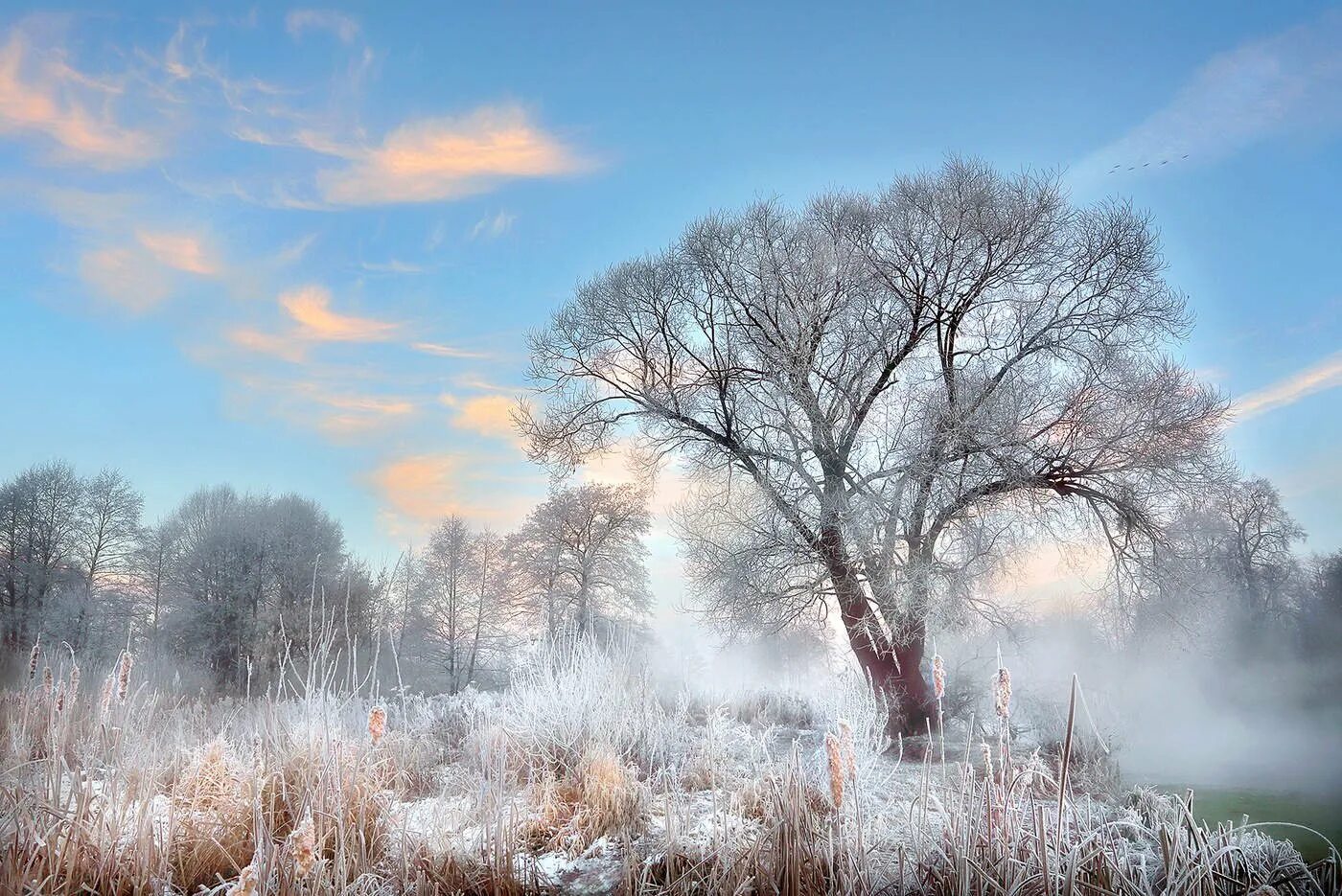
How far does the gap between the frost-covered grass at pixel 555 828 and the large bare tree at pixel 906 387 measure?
488 cm

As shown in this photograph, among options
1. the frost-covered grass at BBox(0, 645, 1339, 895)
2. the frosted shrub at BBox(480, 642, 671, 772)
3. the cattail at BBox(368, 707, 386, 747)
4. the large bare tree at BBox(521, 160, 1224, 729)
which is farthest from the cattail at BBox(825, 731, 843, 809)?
the large bare tree at BBox(521, 160, 1224, 729)

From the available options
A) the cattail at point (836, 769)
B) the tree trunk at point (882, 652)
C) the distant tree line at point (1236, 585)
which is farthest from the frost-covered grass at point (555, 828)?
the distant tree line at point (1236, 585)

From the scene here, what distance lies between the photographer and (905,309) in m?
10.9

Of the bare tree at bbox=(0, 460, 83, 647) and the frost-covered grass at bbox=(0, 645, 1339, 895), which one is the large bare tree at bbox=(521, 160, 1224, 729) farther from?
the bare tree at bbox=(0, 460, 83, 647)

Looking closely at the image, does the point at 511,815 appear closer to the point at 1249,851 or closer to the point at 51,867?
the point at 51,867

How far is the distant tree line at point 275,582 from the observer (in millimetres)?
13375

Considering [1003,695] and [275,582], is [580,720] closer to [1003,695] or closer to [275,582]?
[1003,695]

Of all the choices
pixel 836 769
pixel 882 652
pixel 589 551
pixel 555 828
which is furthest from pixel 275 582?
pixel 836 769

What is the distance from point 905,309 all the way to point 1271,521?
277 inches

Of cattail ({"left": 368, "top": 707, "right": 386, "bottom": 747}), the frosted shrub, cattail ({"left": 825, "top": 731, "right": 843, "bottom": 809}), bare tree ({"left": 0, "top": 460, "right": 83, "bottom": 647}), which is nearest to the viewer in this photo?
cattail ({"left": 825, "top": 731, "right": 843, "bottom": 809})

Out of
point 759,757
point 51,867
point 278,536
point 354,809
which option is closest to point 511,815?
point 354,809

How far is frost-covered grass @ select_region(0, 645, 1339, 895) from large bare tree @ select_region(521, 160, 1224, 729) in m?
4.88

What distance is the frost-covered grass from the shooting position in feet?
7.74

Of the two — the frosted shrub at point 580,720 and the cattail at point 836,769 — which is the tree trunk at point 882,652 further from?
the cattail at point 836,769
